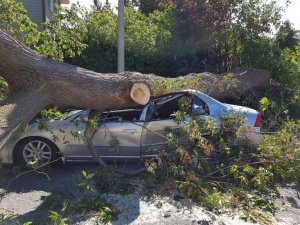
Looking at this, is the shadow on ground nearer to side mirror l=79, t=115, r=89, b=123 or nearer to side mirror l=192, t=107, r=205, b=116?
side mirror l=79, t=115, r=89, b=123

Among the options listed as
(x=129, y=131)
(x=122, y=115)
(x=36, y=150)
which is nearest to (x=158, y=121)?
(x=129, y=131)

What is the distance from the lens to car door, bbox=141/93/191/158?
634 cm

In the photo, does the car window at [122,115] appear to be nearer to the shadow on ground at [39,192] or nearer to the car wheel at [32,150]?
the shadow on ground at [39,192]

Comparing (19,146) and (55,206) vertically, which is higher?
(19,146)

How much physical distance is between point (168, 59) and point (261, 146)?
6444 mm

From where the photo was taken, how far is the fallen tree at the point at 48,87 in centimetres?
510

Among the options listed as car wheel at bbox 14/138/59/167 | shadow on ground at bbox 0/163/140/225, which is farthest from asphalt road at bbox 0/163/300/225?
car wheel at bbox 14/138/59/167

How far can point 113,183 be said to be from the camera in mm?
5516

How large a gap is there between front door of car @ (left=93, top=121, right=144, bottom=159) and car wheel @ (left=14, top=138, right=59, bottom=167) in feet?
2.61

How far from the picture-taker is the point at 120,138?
645 cm

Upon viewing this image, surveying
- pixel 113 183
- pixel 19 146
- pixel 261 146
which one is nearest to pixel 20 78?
pixel 19 146

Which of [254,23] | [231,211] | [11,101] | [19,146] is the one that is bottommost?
[231,211]

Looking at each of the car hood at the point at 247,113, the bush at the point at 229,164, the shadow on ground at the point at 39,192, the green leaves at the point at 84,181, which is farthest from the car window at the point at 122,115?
the green leaves at the point at 84,181

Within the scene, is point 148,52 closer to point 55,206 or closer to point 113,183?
point 113,183
